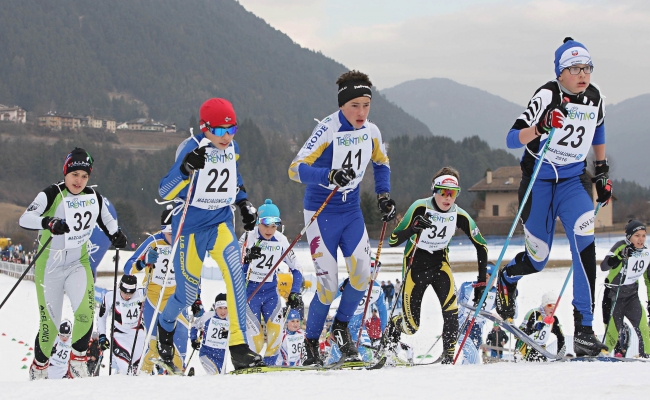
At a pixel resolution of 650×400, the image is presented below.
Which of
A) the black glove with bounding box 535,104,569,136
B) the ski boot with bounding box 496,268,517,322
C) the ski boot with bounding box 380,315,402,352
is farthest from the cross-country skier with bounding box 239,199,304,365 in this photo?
the black glove with bounding box 535,104,569,136

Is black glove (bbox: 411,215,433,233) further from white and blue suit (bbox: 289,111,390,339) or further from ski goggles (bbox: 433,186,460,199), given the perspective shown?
white and blue suit (bbox: 289,111,390,339)

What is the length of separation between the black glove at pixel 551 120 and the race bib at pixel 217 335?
5.80 m

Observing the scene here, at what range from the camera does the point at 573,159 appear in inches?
251

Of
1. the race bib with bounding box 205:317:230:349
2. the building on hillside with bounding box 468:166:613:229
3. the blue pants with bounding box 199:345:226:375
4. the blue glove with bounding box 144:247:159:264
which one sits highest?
the building on hillside with bounding box 468:166:613:229

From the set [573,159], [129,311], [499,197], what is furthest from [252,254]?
[499,197]

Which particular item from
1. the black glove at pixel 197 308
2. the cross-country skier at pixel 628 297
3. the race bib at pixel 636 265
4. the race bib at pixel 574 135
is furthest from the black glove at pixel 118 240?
the race bib at pixel 636 265

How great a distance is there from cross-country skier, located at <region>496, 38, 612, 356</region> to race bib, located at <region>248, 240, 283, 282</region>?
4.51 metres

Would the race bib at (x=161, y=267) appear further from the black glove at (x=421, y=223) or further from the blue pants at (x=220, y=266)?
the black glove at (x=421, y=223)

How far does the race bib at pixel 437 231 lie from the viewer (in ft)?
27.5

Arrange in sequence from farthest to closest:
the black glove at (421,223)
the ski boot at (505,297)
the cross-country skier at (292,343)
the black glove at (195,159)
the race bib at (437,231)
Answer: the cross-country skier at (292,343)
the race bib at (437,231)
the ski boot at (505,297)
the black glove at (421,223)
the black glove at (195,159)

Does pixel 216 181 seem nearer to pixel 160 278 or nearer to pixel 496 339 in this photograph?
pixel 160 278

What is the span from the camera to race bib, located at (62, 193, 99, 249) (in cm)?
709

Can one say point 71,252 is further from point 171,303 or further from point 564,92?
point 564,92

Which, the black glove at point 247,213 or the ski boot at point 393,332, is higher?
the black glove at point 247,213
